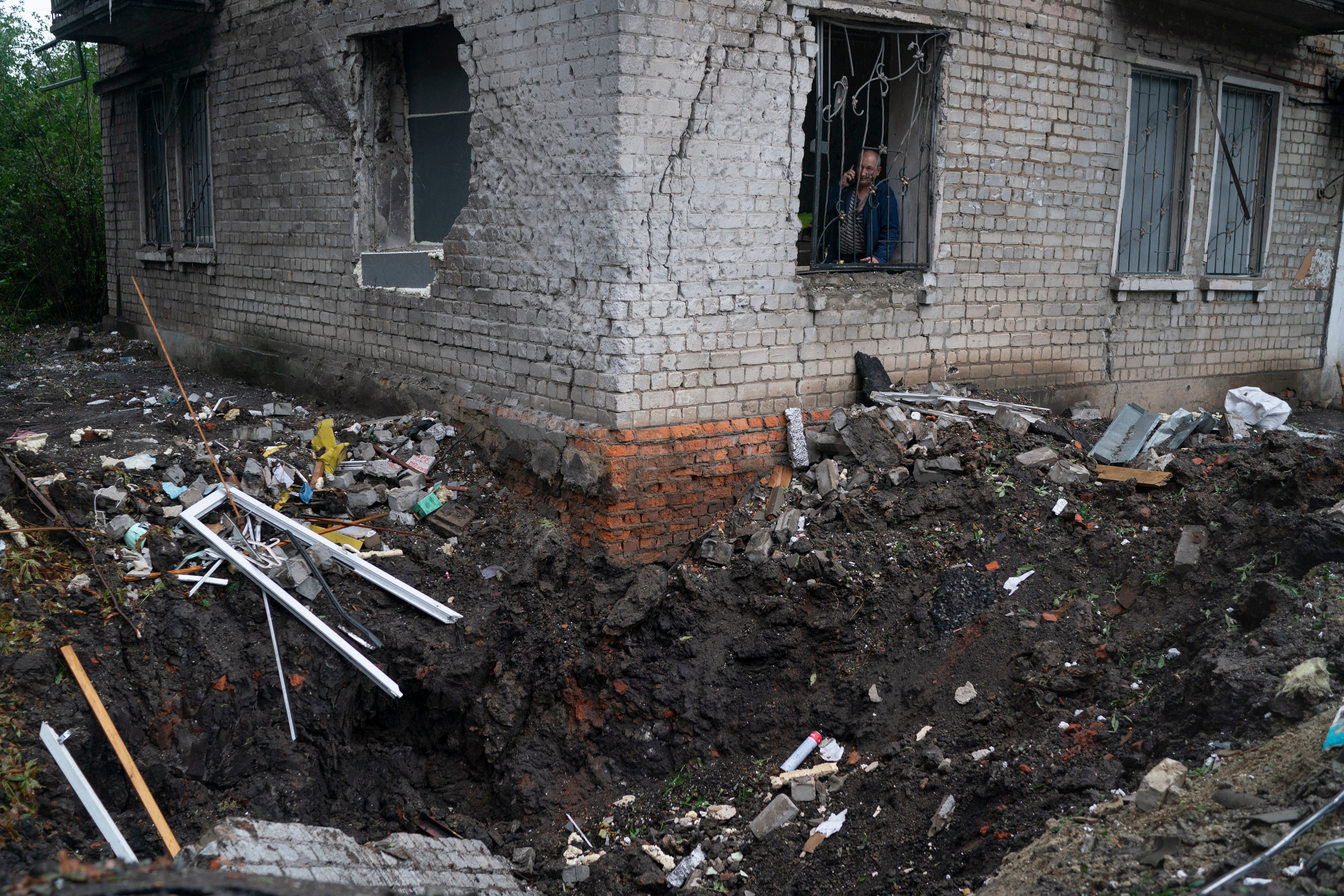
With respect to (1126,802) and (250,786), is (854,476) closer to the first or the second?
(1126,802)

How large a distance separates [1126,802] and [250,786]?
3.63 meters

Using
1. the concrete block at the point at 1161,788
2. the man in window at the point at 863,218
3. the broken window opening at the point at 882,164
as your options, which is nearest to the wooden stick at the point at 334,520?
the broken window opening at the point at 882,164

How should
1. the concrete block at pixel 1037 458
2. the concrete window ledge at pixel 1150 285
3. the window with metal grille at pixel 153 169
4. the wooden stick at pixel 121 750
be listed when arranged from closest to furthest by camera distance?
the wooden stick at pixel 121 750 < the concrete block at pixel 1037 458 < the concrete window ledge at pixel 1150 285 < the window with metal grille at pixel 153 169

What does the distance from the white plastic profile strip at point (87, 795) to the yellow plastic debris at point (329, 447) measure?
244 cm

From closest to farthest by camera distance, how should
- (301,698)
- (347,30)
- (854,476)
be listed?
1. (301,698)
2. (854,476)
3. (347,30)

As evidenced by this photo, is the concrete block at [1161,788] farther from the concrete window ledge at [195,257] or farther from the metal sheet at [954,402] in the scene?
the concrete window ledge at [195,257]

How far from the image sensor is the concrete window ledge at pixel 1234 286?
26.8 ft

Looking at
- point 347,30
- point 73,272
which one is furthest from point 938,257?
point 73,272

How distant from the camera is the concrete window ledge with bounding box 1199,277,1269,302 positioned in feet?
26.8

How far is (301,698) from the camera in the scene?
15.2 feet

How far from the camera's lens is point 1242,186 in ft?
28.0

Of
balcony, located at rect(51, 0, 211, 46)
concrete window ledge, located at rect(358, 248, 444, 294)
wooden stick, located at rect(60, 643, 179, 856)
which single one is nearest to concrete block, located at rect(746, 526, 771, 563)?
concrete window ledge, located at rect(358, 248, 444, 294)

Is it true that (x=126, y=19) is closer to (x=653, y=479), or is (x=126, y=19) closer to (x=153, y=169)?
(x=153, y=169)

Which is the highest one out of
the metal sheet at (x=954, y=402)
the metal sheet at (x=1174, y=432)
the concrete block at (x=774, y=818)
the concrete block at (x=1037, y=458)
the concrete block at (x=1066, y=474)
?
the metal sheet at (x=954, y=402)
